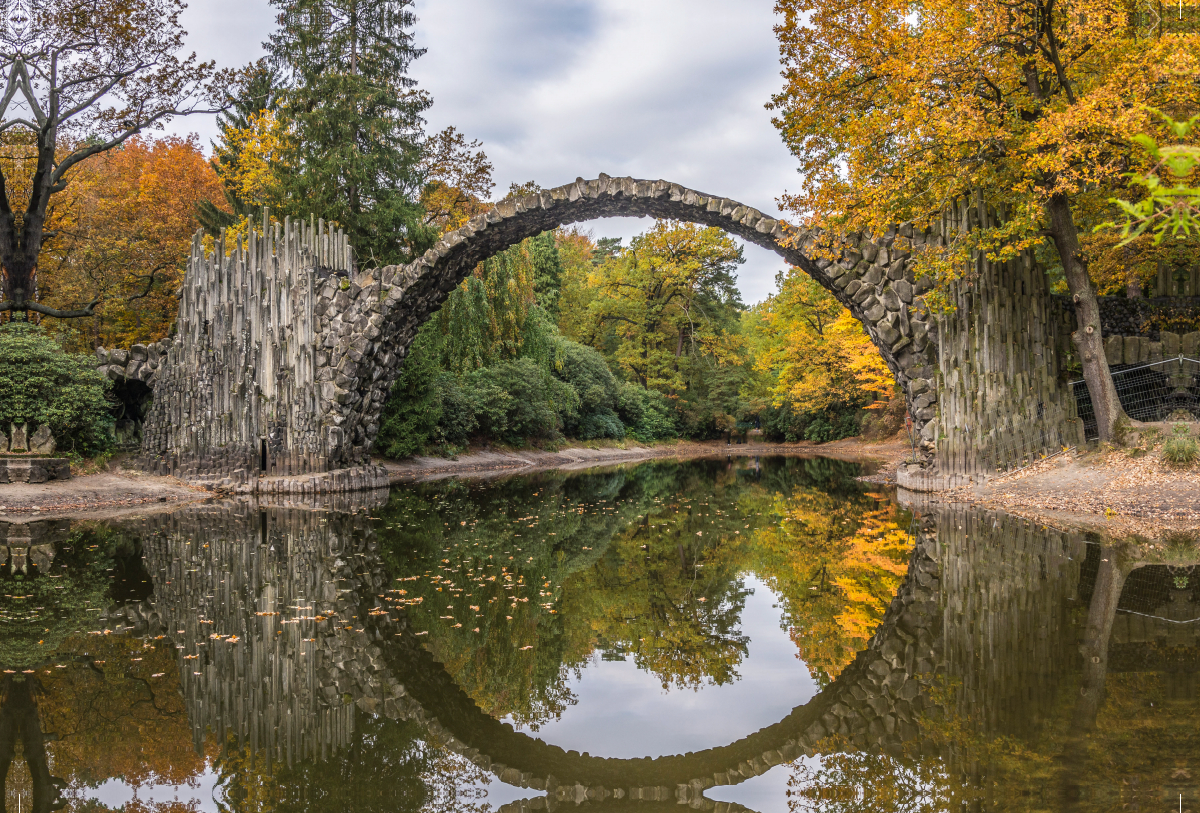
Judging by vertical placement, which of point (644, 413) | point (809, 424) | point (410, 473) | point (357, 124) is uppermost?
point (357, 124)

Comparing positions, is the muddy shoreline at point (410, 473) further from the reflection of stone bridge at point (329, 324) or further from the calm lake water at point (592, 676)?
the calm lake water at point (592, 676)

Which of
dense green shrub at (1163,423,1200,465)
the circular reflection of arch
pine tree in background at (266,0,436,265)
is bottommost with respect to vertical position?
the circular reflection of arch

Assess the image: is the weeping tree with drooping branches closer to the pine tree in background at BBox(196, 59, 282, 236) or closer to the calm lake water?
the pine tree in background at BBox(196, 59, 282, 236)

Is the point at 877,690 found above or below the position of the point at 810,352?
below

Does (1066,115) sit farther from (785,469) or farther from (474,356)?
(474,356)

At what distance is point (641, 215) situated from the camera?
16.1 m

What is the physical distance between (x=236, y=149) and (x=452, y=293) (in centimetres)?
1622

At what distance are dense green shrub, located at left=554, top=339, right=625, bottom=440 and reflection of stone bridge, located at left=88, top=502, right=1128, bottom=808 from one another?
2371 cm

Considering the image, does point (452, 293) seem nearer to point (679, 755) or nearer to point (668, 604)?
point (668, 604)

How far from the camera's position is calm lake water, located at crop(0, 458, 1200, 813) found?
111 inches

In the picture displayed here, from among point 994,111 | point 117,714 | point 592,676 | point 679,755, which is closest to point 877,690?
point 679,755

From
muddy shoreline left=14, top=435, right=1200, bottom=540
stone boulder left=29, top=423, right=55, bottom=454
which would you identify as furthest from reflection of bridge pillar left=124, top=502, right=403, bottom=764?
stone boulder left=29, top=423, right=55, bottom=454

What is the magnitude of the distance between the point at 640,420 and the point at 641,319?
17.6 feet

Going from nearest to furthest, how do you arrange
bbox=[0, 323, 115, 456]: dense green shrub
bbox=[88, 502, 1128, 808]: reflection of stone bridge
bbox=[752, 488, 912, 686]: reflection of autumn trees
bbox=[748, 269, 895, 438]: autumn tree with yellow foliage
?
bbox=[88, 502, 1128, 808]: reflection of stone bridge, bbox=[752, 488, 912, 686]: reflection of autumn trees, bbox=[0, 323, 115, 456]: dense green shrub, bbox=[748, 269, 895, 438]: autumn tree with yellow foliage
